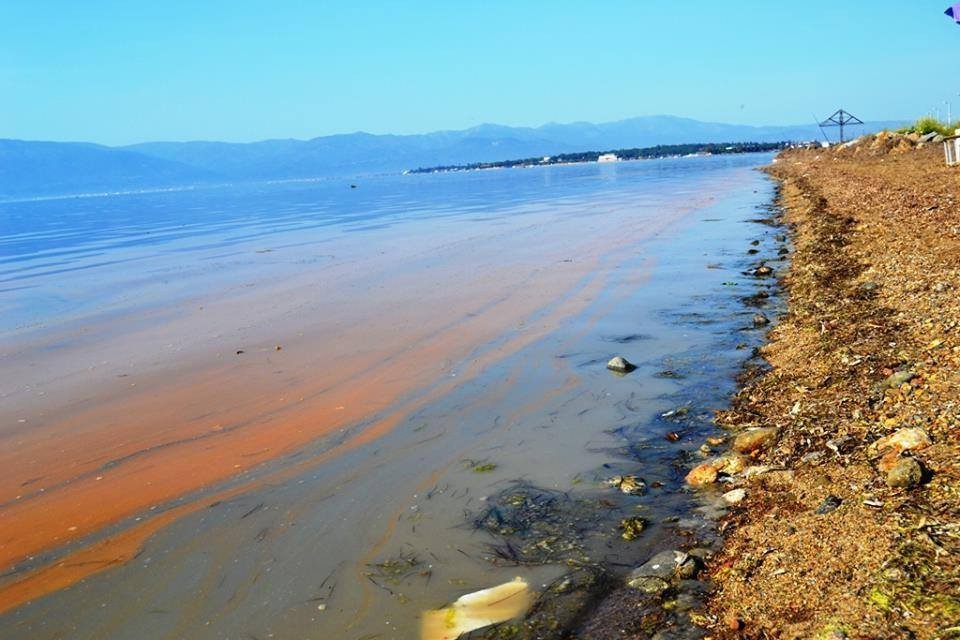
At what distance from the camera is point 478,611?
16.7 feet

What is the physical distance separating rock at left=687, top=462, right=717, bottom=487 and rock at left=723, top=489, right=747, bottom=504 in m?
0.36

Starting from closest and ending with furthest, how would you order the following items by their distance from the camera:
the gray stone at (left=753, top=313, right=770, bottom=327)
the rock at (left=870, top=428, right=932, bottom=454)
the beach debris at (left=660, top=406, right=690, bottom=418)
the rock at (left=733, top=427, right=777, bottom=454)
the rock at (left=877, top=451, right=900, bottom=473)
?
1. the rock at (left=877, top=451, right=900, bottom=473)
2. the rock at (left=870, top=428, right=932, bottom=454)
3. the rock at (left=733, top=427, right=777, bottom=454)
4. the beach debris at (left=660, top=406, right=690, bottom=418)
5. the gray stone at (left=753, top=313, right=770, bottom=327)

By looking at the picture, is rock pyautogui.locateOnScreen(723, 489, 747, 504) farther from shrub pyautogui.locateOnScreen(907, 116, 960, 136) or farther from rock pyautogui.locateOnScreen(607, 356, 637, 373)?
shrub pyautogui.locateOnScreen(907, 116, 960, 136)

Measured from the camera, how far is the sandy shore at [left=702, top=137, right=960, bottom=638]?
427 centimetres

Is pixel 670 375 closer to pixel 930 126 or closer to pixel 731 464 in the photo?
pixel 731 464

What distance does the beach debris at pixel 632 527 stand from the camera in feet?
19.2

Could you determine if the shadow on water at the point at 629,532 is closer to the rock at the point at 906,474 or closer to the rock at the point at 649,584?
the rock at the point at 649,584

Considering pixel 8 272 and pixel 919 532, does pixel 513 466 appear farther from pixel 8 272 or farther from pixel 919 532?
pixel 8 272

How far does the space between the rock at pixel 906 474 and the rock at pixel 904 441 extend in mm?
406

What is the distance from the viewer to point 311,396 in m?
10.1

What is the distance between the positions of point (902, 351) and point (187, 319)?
13.2 m

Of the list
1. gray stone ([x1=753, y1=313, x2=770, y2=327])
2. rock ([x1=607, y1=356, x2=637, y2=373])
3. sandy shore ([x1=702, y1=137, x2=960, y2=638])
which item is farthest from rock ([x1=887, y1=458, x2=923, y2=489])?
gray stone ([x1=753, y1=313, x2=770, y2=327])

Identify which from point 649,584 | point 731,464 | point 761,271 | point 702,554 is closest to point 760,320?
point 761,271

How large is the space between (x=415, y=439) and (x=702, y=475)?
10.5ft
